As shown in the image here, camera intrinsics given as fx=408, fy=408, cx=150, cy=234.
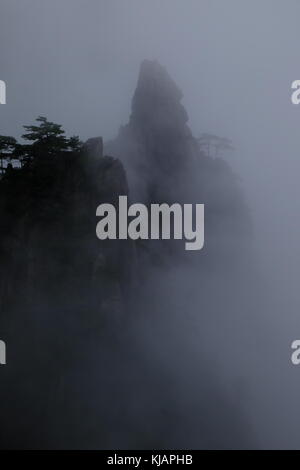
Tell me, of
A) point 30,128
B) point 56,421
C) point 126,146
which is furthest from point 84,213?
point 56,421

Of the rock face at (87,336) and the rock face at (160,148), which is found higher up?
the rock face at (160,148)

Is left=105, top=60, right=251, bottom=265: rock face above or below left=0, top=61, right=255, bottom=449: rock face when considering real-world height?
above

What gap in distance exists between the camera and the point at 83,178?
2525 cm

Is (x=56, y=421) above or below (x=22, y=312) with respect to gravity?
below

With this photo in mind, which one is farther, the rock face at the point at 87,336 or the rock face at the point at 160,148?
the rock face at the point at 160,148

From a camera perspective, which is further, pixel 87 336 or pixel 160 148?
pixel 160 148

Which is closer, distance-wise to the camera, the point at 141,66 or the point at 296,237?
the point at 141,66

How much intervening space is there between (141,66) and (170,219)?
12840 mm

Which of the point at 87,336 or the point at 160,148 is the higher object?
the point at 160,148

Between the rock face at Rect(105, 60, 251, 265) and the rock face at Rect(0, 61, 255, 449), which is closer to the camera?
the rock face at Rect(0, 61, 255, 449)

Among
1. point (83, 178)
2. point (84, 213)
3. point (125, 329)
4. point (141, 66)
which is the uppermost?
point (141, 66)

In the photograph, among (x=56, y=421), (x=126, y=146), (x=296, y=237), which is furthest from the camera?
(x=296, y=237)
